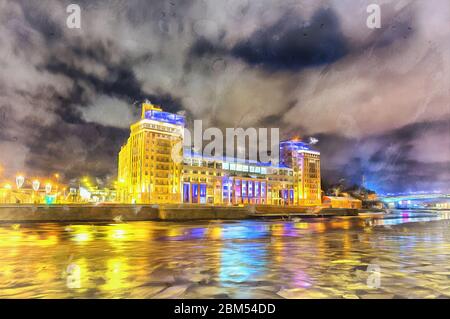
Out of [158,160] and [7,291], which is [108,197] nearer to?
[158,160]

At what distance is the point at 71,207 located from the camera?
50938mm

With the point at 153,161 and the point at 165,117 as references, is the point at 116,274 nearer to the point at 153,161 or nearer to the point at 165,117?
the point at 153,161

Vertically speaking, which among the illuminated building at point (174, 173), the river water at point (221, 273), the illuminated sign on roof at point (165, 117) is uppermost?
the illuminated sign on roof at point (165, 117)

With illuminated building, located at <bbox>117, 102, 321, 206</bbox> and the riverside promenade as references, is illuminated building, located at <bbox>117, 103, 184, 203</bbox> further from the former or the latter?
the riverside promenade

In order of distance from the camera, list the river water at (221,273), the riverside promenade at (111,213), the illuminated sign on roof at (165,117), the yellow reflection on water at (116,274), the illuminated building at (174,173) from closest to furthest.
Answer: the river water at (221,273) → the yellow reflection on water at (116,274) → the riverside promenade at (111,213) → the illuminated building at (174,173) → the illuminated sign on roof at (165,117)

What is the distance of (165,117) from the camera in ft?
483

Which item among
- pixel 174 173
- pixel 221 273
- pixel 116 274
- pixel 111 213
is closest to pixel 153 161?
pixel 174 173

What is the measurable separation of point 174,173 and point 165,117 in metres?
23.7

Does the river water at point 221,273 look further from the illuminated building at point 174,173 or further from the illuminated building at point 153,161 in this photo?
the illuminated building at point 153,161

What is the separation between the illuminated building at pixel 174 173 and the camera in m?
137

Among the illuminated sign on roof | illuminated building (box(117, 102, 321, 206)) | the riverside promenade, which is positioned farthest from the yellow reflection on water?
the illuminated sign on roof

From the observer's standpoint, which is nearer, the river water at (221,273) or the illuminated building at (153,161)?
the river water at (221,273)

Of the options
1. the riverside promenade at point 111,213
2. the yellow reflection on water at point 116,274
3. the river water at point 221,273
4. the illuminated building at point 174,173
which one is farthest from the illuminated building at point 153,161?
the yellow reflection on water at point 116,274
